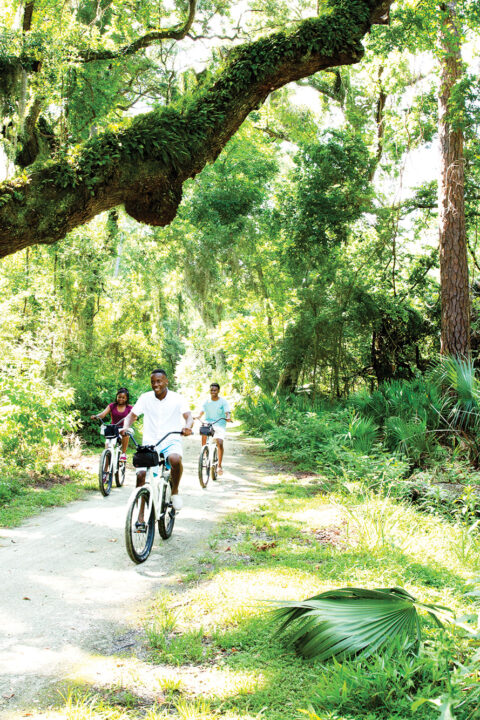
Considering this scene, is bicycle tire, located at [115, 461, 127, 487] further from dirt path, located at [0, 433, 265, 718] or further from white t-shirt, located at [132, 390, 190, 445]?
white t-shirt, located at [132, 390, 190, 445]

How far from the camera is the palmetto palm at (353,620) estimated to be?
324cm

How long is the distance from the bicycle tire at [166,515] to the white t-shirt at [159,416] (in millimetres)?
604

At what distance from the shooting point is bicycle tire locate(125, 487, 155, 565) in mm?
5305

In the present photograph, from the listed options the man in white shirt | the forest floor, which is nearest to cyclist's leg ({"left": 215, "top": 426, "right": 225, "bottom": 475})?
the forest floor

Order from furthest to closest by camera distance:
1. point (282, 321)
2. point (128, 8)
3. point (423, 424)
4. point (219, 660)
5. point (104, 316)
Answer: point (104, 316) < point (282, 321) < point (128, 8) < point (423, 424) < point (219, 660)

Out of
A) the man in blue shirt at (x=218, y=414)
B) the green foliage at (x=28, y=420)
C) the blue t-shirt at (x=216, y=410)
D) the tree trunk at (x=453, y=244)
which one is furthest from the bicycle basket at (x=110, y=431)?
the tree trunk at (x=453, y=244)

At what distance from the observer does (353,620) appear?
3.33 meters

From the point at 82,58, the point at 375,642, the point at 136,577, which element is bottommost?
the point at 136,577

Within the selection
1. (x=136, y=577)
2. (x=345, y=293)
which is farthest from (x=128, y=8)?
(x=136, y=577)

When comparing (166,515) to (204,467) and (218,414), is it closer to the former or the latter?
(204,467)

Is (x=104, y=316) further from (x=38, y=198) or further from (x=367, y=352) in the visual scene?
(x=38, y=198)

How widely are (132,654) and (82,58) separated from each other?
11.8 m

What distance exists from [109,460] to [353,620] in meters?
6.68

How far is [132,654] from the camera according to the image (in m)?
3.71
